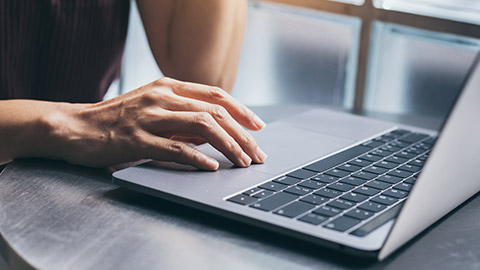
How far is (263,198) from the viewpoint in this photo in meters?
0.57

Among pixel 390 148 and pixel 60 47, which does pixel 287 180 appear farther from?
pixel 60 47

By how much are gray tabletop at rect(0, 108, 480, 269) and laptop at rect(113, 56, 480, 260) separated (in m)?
0.02

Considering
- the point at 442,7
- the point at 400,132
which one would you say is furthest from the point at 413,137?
the point at 442,7

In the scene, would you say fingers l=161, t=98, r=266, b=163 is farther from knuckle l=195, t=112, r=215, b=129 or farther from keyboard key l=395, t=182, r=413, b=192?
keyboard key l=395, t=182, r=413, b=192

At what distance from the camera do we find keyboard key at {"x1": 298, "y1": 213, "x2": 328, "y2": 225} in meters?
0.53

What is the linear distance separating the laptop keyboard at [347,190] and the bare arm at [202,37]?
1.17ft

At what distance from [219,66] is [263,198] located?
0.50 meters

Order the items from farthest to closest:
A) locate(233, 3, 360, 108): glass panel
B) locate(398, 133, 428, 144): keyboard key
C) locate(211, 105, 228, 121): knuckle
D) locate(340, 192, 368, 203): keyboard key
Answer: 1. locate(233, 3, 360, 108): glass panel
2. locate(398, 133, 428, 144): keyboard key
3. locate(211, 105, 228, 121): knuckle
4. locate(340, 192, 368, 203): keyboard key

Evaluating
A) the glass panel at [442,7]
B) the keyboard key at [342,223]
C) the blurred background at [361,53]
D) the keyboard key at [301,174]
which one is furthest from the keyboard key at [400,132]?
the glass panel at [442,7]

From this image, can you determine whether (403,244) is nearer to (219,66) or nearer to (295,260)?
(295,260)

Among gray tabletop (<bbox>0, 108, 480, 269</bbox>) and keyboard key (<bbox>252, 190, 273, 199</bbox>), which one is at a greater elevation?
keyboard key (<bbox>252, 190, 273, 199</bbox>)

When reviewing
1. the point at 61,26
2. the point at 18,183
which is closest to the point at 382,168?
the point at 18,183

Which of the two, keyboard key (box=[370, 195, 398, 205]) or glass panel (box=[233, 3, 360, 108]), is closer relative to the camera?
keyboard key (box=[370, 195, 398, 205])

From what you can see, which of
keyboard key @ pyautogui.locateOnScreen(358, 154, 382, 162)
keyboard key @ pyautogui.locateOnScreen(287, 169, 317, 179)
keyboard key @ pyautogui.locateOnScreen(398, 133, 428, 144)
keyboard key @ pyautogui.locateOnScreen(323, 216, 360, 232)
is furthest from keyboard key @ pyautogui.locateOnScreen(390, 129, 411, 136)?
keyboard key @ pyautogui.locateOnScreen(323, 216, 360, 232)
